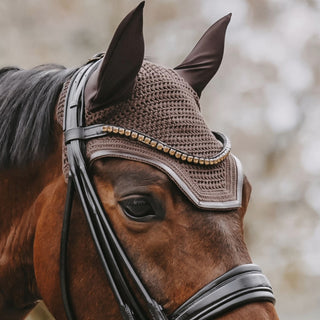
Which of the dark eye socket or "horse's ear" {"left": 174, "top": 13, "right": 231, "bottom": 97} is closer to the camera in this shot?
the dark eye socket

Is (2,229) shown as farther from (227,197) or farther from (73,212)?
(227,197)

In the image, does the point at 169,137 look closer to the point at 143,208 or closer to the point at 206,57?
the point at 143,208

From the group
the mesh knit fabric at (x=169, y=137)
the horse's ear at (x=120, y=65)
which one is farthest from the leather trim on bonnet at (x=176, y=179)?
the horse's ear at (x=120, y=65)

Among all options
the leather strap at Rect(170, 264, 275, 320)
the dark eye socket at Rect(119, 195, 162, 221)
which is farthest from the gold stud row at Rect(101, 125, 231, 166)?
the leather strap at Rect(170, 264, 275, 320)

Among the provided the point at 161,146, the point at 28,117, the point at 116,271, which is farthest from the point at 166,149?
the point at 28,117

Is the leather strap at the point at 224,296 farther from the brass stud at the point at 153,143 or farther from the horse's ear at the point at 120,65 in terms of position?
the horse's ear at the point at 120,65

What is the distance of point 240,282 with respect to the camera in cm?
100

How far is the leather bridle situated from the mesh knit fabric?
38mm

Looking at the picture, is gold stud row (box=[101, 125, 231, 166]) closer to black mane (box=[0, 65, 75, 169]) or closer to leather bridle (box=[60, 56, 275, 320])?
leather bridle (box=[60, 56, 275, 320])

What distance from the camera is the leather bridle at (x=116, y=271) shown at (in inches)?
39.2

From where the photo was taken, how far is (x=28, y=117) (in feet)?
4.31

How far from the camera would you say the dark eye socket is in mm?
1060

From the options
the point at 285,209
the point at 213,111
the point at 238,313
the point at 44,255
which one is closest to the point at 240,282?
the point at 238,313

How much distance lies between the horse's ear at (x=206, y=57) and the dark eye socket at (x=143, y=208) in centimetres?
45
